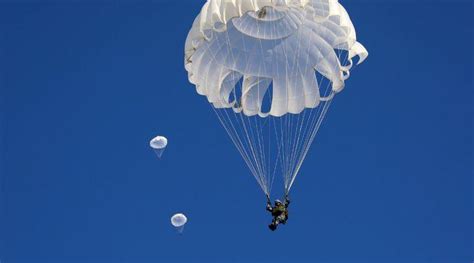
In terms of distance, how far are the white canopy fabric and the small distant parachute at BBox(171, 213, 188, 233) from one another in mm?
3697

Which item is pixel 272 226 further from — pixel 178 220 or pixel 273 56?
pixel 273 56

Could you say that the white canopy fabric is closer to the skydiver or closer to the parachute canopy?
the skydiver

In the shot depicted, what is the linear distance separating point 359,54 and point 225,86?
4.23 metres

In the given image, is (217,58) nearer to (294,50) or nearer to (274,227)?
(294,50)

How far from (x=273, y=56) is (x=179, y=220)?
586 cm

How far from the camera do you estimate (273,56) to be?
35750mm

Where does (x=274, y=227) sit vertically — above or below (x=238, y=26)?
below

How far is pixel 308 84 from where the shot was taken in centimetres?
3594

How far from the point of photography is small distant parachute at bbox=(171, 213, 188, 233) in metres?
36.3

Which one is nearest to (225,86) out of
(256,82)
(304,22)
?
(256,82)

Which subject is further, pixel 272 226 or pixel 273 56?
pixel 273 56

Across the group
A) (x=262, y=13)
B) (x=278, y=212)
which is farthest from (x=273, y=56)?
(x=278, y=212)

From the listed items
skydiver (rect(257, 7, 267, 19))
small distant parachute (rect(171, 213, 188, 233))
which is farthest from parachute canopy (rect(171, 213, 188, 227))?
skydiver (rect(257, 7, 267, 19))

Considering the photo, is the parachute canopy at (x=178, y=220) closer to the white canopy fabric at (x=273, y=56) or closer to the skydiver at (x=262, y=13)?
the white canopy fabric at (x=273, y=56)
